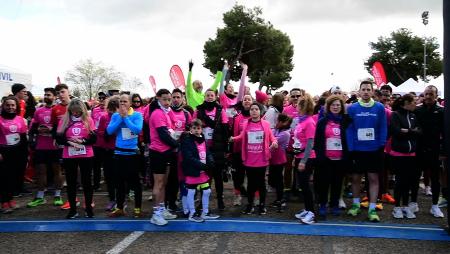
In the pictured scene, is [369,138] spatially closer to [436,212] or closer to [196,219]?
[436,212]

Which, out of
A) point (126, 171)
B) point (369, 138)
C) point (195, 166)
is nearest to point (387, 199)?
point (369, 138)

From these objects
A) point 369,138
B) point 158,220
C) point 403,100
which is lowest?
point 158,220

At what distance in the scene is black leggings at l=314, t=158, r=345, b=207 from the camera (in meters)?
6.14

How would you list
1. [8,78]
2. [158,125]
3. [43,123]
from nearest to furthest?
[158,125]
[43,123]
[8,78]

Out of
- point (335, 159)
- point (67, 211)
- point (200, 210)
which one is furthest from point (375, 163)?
point (67, 211)

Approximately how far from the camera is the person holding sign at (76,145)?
6.07m

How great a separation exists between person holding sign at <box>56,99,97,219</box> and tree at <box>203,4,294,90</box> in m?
38.2

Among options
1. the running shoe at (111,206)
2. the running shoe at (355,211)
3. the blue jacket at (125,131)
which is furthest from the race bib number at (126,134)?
the running shoe at (355,211)

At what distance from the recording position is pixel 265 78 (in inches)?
1833

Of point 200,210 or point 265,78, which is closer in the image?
point 200,210

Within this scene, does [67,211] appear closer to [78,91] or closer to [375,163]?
[375,163]

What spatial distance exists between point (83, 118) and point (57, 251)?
2.19 meters

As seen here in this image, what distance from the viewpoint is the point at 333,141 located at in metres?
6.09

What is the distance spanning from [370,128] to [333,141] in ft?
1.90
